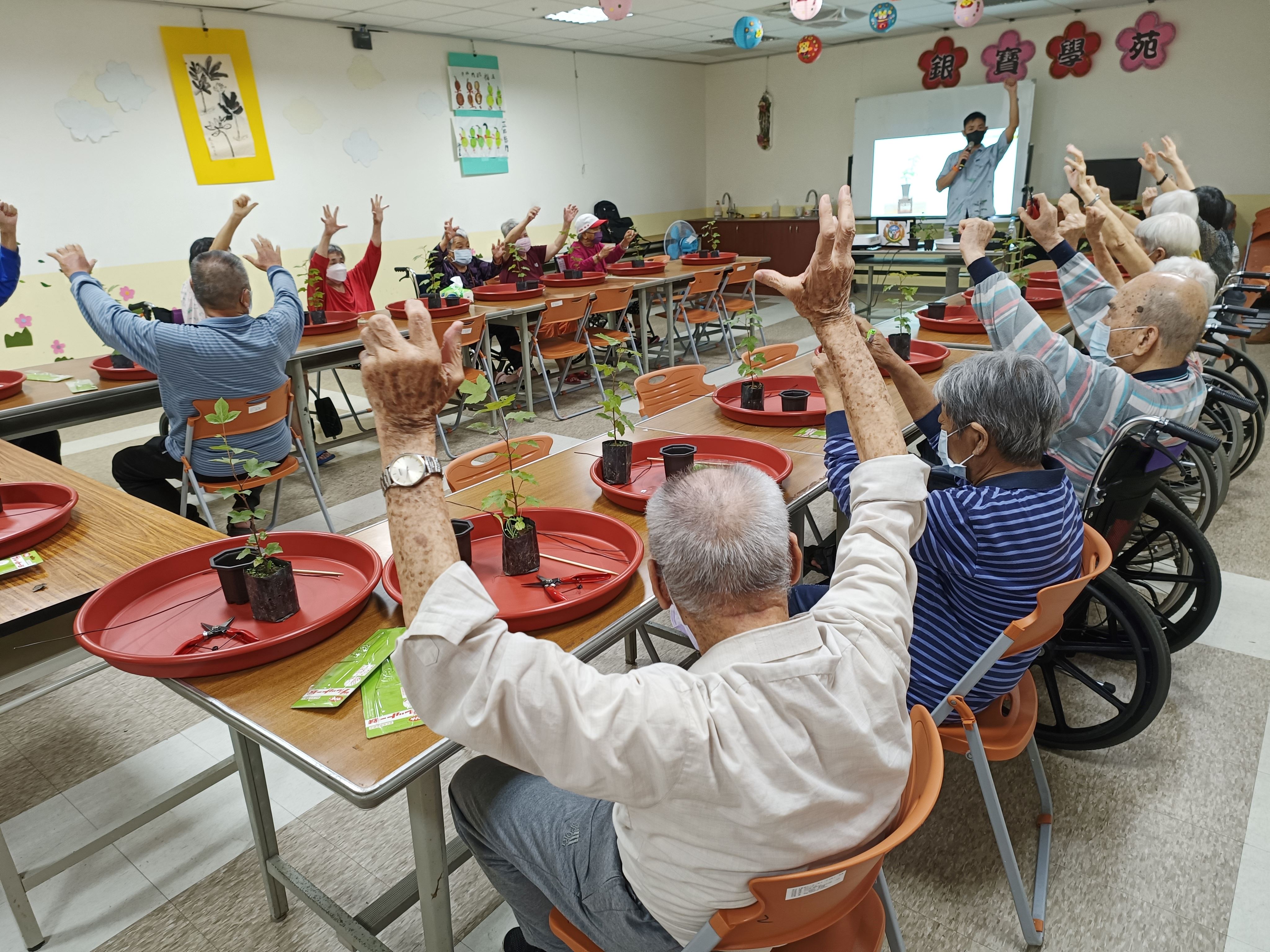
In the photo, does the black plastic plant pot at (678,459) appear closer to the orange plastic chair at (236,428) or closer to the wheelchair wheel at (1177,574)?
the wheelchair wheel at (1177,574)

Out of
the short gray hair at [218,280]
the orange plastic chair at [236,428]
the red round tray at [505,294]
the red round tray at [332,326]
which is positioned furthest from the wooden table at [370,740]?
the red round tray at [505,294]

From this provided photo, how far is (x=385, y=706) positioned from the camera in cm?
116

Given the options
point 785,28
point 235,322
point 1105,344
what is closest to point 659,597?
point 1105,344

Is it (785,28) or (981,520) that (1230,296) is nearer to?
(981,520)

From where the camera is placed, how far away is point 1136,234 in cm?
360

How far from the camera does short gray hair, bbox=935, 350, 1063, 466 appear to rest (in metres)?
1.54

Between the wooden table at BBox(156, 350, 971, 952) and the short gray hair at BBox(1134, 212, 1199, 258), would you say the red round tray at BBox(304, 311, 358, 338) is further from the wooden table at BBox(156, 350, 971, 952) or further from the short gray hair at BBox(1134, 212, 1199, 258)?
the short gray hair at BBox(1134, 212, 1199, 258)

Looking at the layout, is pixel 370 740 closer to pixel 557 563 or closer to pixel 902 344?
pixel 557 563

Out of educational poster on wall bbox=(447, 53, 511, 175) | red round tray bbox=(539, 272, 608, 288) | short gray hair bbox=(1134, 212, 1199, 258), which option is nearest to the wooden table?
short gray hair bbox=(1134, 212, 1199, 258)

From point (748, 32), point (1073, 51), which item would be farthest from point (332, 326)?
point (1073, 51)

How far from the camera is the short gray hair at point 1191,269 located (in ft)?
8.02

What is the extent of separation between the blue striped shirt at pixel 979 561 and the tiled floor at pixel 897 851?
52 cm

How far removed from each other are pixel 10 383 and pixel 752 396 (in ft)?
9.88

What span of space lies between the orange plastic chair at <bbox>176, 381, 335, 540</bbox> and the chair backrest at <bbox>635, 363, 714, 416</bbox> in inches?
53.6
